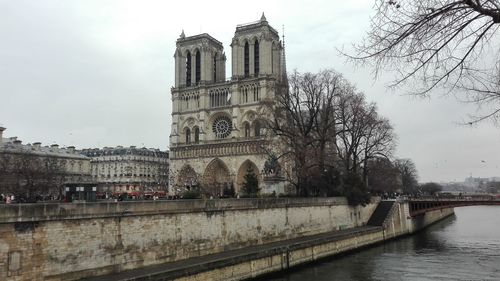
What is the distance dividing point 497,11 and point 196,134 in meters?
82.9

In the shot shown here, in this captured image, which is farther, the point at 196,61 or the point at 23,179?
the point at 196,61

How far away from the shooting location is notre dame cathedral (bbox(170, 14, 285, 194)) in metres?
80.7

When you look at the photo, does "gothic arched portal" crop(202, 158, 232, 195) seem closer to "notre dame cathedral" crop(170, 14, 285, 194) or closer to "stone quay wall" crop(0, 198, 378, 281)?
"notre dame cathedral" crop(170, 14, 285, 194)

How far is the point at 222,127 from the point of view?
283 ft

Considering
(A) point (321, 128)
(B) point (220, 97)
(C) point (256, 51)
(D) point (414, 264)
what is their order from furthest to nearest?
(B) point (220, 97), (C) point (256, 51), (A) point (321, 128), (D) point (414, 264)

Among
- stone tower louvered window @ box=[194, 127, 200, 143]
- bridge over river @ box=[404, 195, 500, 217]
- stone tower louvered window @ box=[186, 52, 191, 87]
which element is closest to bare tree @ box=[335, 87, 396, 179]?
bridge over river @ box=[404, 195, 500, 217]

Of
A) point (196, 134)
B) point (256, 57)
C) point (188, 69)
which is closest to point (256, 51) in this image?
point (256, 57)

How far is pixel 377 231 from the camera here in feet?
134

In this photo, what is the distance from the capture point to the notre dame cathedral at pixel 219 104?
80688 mm

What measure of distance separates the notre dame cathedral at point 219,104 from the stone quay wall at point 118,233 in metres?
50.2

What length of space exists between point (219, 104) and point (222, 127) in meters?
4.20

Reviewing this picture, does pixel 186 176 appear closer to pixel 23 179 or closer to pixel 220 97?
pixel 220 97

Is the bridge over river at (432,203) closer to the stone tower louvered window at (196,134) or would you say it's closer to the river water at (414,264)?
the river water at (414,264)

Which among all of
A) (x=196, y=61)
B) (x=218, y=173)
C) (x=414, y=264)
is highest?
(x=196, y=61)
